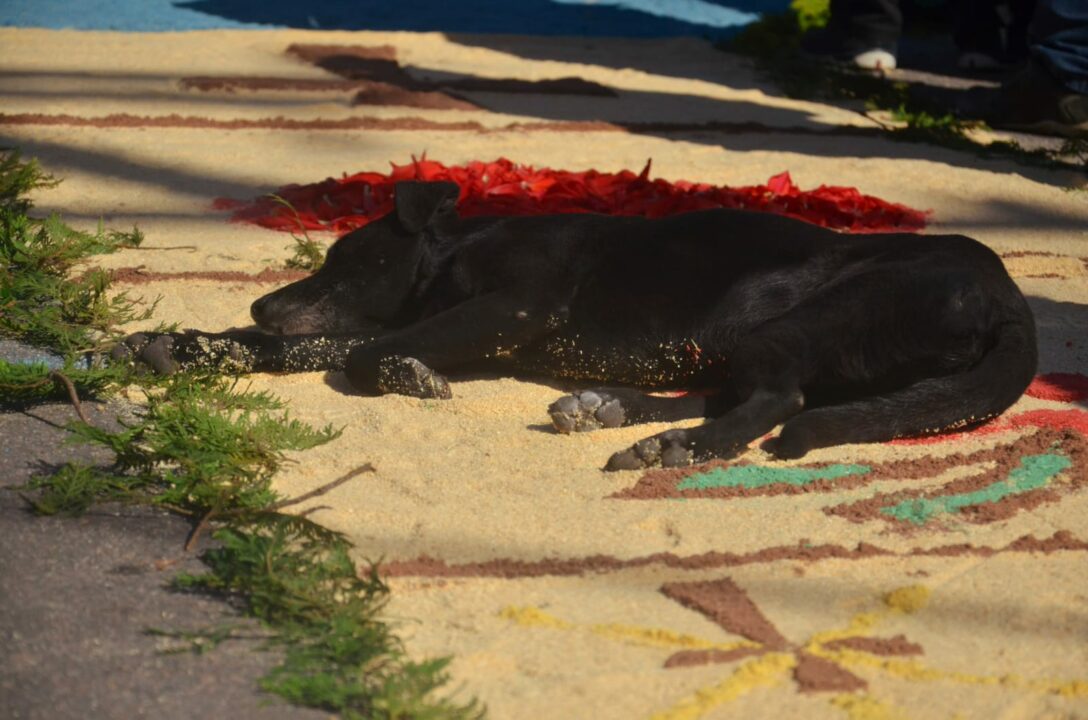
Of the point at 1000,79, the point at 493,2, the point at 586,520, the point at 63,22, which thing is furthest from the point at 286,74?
the point at 586,520

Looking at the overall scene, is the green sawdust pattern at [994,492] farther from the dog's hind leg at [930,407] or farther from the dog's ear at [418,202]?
the dog's ear at [418,202]

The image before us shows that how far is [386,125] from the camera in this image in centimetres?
823

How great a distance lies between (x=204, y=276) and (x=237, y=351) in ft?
3.70

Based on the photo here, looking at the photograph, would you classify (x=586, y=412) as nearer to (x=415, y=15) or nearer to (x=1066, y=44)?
(x=1066, y=44)

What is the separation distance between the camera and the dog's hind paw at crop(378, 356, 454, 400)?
411cm

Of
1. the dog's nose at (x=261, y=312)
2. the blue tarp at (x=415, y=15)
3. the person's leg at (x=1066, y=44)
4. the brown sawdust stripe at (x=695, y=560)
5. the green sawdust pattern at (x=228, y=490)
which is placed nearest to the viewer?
the green sawdust pattern at (x=228, y=490)

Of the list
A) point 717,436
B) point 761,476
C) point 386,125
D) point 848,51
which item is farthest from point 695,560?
point 848,51

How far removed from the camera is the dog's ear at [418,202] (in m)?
4.60

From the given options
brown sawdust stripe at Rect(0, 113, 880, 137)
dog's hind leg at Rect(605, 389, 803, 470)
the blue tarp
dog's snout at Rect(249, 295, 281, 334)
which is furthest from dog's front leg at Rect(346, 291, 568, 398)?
the blue tarp

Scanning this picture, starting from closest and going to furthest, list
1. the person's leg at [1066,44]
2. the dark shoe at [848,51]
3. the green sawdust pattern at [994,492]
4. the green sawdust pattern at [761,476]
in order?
the green sawdust pattern at [994,492] → the green sawdust pattern at [761,476] → the person's leg at [1066,44] → the dark shoe at [848,51]

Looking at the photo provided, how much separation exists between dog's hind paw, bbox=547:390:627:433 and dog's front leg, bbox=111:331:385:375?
0.84 m

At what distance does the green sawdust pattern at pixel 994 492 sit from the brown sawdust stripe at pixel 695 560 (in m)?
0.20

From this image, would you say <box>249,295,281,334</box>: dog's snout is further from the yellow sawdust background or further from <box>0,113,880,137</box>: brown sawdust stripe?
<box>0,113,880,137</box>: brown sawdust stripe

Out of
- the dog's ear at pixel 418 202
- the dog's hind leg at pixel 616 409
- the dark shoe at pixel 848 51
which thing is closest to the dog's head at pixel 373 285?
the dog's ear at pixel 418 202
